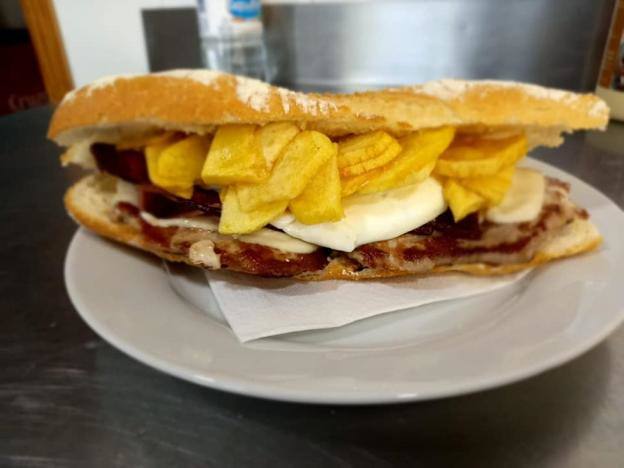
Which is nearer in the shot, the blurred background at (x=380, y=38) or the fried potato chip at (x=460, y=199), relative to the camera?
the fried potato chip at (x=460, y=199)

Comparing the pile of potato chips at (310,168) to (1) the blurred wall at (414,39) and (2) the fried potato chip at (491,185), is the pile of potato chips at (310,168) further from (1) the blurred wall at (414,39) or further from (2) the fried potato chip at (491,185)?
(1) the blurred wall at (414,39)

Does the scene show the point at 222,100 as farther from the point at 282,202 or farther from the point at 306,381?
the point at 306,381

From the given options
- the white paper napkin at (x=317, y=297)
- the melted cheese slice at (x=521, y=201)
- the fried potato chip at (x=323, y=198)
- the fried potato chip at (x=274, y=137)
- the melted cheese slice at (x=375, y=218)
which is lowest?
the white paper napkin at (x=317, y=297)

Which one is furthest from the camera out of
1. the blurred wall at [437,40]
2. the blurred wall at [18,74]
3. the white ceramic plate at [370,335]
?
the blurred wall at [18,74]

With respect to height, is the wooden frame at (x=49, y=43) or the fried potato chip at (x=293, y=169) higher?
the fried potato chip at (x=293, y=169)

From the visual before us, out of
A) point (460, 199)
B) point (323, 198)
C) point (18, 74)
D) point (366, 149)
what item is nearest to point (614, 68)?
point (460, 199)

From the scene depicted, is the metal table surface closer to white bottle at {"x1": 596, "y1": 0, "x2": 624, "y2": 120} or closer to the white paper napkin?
the white paper napkin

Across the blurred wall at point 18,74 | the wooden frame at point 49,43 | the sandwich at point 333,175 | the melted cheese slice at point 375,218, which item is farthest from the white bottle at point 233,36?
the blurred wall at point 18,74

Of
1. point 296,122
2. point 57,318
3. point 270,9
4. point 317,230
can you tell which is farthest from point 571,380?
point 270,9
